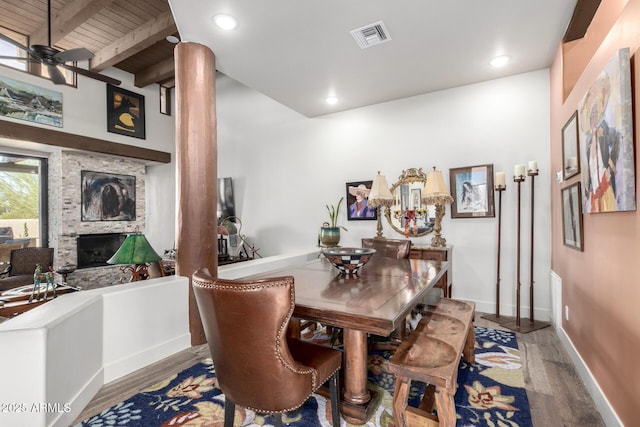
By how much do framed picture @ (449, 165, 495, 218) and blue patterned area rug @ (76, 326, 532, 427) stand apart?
178 centimetres

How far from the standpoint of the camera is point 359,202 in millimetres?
4484

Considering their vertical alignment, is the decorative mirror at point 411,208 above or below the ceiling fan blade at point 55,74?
below

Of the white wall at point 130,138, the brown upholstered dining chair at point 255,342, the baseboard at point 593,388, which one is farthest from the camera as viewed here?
the white wall at point 130,138

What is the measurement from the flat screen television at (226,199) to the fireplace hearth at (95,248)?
2466 mm

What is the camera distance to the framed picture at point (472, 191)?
3.59 m

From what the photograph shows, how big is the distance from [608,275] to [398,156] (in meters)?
2.79

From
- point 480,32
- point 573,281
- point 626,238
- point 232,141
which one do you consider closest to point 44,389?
point 626,238

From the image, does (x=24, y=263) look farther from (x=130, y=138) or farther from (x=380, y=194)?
(x=380, y=194)

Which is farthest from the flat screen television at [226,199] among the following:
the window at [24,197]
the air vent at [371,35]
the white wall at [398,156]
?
the air vent at [371,35]

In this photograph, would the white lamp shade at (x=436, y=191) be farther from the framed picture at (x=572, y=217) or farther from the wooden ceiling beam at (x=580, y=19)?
the wooden ceiling beam at (x=580, y=19)

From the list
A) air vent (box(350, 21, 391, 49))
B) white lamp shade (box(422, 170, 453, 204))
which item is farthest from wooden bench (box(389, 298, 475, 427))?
air vent (box(350, 21, 391, 49))

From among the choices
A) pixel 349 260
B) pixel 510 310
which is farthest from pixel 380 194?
pixel 510 310

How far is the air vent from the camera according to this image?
257cm

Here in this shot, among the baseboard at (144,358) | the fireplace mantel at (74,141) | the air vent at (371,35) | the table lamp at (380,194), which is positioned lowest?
the baseboard at (144,358)
